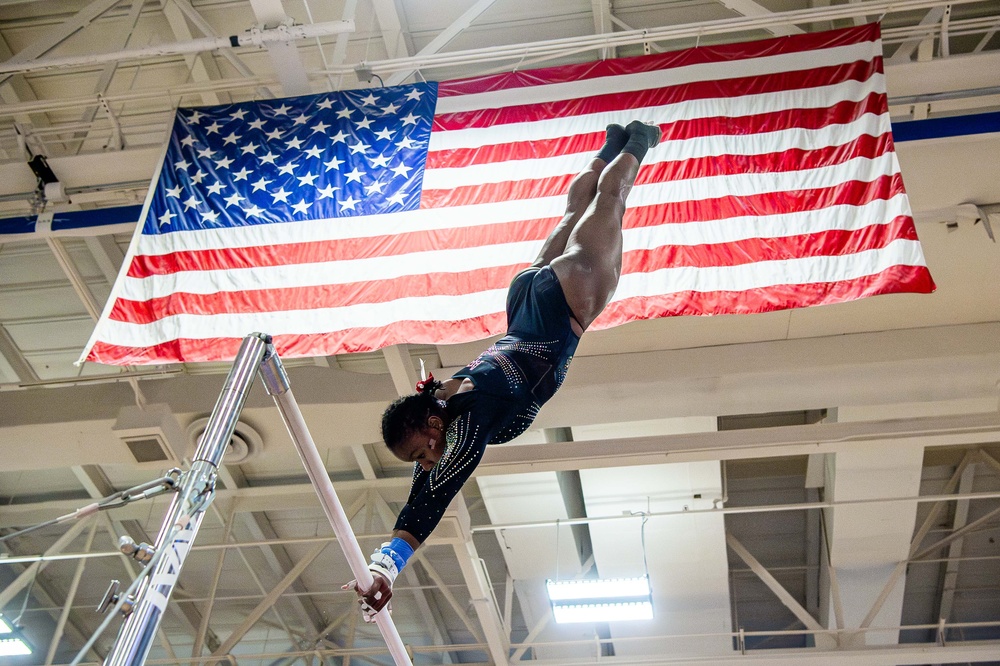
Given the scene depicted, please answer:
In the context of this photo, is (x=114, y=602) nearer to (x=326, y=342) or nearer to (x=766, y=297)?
(x=326, y=342)

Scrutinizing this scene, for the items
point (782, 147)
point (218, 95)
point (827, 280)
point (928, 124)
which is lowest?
point (827, 280)

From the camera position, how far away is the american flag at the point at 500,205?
5.76 meters

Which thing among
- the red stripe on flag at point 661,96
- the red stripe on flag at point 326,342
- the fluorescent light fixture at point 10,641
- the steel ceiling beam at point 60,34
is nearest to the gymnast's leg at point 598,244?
the red stripe on flag at point 326,342

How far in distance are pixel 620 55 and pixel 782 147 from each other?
7.48 ft

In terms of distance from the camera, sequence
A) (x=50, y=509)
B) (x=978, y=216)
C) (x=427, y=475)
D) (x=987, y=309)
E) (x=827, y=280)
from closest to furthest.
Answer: (x=427, y=475)
(x=827, y=280)
(x=978, y=216)
(x=987, y=309)
(x=50, y=509)

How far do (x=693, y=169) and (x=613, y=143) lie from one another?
3.59 feet

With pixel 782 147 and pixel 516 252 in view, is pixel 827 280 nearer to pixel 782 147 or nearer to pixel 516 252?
pixel 782 147

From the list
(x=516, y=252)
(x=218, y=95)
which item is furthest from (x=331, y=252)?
(x=218, y=95)

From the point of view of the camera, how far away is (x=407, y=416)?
11.7 ft

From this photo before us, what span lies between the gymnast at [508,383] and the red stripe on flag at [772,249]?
108 centimetres

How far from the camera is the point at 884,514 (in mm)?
9523

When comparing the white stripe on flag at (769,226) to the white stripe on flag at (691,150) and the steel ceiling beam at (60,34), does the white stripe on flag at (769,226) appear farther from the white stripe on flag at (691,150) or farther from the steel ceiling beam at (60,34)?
the steel ceiling beam at (60,34)

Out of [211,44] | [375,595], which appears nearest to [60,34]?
[211,44]

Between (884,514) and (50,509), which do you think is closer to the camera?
(884,514)
